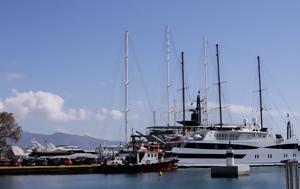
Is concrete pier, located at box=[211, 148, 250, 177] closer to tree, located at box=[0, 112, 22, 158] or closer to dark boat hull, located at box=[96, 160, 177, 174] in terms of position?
dark boat hull, located at box=[96, 160, 177, 174]

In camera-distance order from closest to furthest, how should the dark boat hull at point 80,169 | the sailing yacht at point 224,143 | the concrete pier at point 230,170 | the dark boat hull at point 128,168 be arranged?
1. the concrete pier at point 230,170
2. the dark boat hull at point 80,169
3. the dark boat hull at point 128,168
4. the sailing yacht at point 224,143

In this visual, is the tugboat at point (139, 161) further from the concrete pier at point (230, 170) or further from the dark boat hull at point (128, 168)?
the concrete pier at point (230, 170)

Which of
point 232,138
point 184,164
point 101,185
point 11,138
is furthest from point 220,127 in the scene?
point 101,185

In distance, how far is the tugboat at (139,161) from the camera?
87.0m

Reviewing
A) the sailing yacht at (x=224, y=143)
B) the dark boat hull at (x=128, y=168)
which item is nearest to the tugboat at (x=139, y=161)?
the dark boat hull at (x=128, y=168)

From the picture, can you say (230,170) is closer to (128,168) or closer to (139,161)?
(128,168)

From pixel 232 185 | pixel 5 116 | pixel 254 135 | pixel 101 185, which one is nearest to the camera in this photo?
pixel 232 185

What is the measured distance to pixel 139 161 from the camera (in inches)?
3563

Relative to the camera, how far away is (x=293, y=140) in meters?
109

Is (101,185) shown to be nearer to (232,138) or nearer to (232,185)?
(232,185)

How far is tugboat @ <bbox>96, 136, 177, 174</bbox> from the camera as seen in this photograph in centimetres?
8702

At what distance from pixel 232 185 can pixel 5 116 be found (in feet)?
175

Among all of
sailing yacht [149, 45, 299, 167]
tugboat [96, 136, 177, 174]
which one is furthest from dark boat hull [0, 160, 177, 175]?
sailing yacht [149, 45, 299, 167]

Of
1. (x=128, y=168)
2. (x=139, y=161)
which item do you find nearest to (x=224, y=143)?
→ (x=139, y=161)
